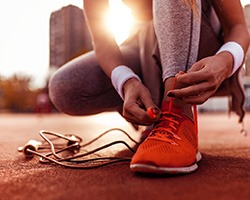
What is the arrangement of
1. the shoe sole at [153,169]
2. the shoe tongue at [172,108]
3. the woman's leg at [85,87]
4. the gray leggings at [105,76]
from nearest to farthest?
1. the shoe sole at [153,169]
2. the shoe tongue at [172,108]
3. the gray leggings at [105,76]
4. the woman's leg at [85,87]

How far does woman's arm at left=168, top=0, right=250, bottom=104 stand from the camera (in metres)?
0.74

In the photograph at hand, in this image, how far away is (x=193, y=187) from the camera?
625 millimetres

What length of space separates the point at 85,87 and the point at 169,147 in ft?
2.09

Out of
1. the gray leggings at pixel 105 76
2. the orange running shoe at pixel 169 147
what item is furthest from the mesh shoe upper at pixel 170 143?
the gray leggings at pixel 105 76

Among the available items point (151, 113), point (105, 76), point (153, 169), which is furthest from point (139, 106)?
point (105, 76)

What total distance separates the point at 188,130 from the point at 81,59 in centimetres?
65

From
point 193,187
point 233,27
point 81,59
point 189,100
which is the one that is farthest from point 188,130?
point 81,59

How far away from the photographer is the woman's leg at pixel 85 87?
1316 millimetres

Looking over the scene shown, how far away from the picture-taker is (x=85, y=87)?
1.32 metres

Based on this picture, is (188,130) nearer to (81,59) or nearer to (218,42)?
(218,42)

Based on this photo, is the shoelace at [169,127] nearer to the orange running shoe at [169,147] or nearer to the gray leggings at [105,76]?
the orange running shoe at [169,147]

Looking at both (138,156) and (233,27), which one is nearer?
(138,156)

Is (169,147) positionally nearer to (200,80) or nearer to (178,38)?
(200,80)

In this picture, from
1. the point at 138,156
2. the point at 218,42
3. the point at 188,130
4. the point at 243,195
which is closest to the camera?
the point at 243,195
